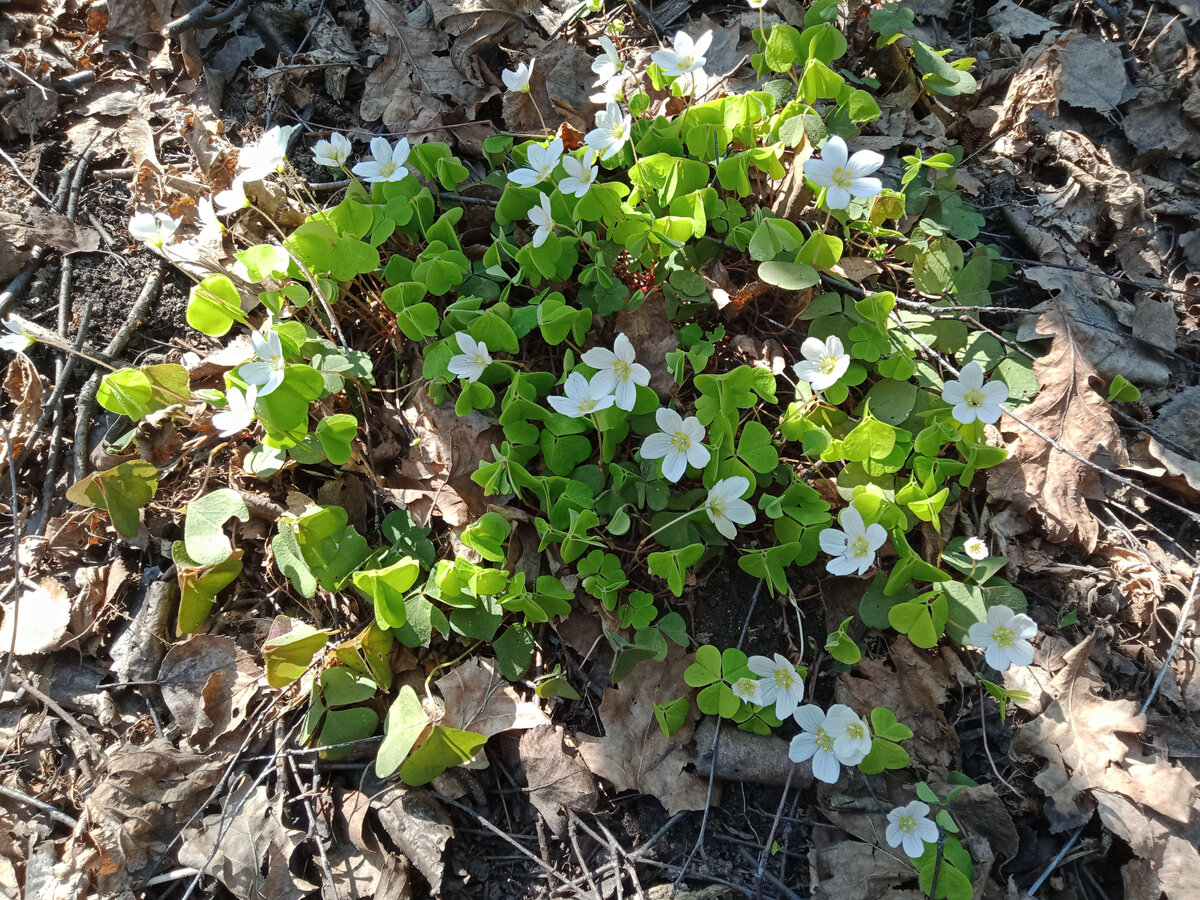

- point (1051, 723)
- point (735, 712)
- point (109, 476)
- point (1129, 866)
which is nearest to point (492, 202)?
point (109, 476)

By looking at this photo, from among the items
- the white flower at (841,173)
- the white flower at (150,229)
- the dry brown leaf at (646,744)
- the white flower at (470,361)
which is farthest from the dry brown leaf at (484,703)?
the white flower at (841,173)

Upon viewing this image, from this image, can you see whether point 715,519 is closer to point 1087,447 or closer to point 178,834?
point 1087,447

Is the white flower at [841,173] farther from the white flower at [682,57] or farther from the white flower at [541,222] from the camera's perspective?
the white flower at [541,222]

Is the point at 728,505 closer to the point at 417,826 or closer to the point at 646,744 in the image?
the point at 646,744

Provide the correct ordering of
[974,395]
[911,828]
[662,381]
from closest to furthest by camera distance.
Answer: [911,828] < [974,395] < [662,381]

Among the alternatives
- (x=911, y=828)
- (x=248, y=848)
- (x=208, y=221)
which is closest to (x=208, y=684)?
(x=248, y=848)
